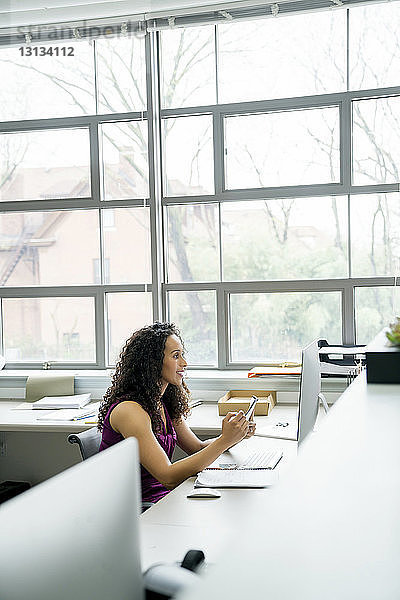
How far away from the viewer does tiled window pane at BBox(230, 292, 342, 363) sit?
4.01 m

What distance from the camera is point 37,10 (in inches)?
162

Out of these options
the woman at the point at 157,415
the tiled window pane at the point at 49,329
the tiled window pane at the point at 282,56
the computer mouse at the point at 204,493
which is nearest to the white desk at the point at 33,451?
the tiled window pane at the point at 49,329

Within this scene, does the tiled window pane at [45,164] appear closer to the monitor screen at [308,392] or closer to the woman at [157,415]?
the woman at [157,415]

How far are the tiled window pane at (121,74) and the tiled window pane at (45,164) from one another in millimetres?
256

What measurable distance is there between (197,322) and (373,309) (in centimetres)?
96

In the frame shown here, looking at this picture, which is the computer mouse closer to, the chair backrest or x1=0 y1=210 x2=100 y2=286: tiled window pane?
the chair backrest

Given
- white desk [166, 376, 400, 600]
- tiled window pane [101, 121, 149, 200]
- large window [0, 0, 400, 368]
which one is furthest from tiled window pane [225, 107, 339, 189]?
white desk [166, 376, 400, 600]

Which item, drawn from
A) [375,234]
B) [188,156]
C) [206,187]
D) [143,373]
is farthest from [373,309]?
[143,373]

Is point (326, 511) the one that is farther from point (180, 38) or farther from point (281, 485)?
point (180, 38)

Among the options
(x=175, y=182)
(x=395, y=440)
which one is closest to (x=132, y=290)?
(x=175, y=182)

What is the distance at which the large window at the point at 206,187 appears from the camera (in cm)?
392

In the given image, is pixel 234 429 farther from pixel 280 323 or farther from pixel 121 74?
pixel 121 74

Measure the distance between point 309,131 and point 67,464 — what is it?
2240 millimetres

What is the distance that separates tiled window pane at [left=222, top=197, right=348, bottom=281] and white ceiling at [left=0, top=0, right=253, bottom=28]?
42.0 inches
